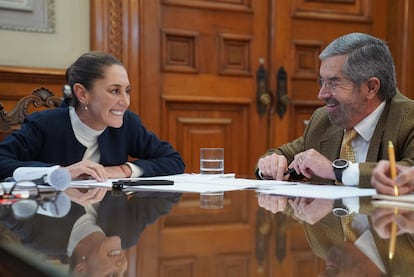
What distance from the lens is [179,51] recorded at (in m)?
3.32

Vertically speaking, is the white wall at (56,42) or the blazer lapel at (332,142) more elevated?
the white wall at (56,42)

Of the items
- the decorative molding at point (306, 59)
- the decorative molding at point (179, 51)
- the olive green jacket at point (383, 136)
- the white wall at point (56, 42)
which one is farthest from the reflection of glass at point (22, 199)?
the decorative molding at point (306, 59)

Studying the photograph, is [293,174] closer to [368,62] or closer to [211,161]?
[211,161]

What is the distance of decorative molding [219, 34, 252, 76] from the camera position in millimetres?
3430

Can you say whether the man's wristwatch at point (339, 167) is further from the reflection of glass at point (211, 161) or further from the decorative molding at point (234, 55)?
the decorative molding at point (234, 55)

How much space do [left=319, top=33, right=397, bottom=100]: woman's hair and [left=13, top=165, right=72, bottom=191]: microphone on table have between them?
113cm

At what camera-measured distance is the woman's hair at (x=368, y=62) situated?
6.64ft

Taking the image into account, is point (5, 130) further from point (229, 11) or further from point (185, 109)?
point (229, 11)

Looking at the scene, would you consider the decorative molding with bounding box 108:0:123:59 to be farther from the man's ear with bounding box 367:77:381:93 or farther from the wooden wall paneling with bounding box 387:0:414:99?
the wooden wall paneling with bounding box 387:0:414:99

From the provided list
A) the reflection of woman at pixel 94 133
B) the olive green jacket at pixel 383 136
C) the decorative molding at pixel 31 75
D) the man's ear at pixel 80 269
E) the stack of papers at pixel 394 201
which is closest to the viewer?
the man's ear at pixel 80 269

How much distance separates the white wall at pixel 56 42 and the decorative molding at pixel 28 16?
0.02 m

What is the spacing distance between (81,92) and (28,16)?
796 millimetres

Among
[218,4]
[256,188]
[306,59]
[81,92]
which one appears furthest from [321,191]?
[306,59]

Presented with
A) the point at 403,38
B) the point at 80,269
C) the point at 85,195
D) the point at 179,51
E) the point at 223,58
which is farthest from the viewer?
the point at 403,38
